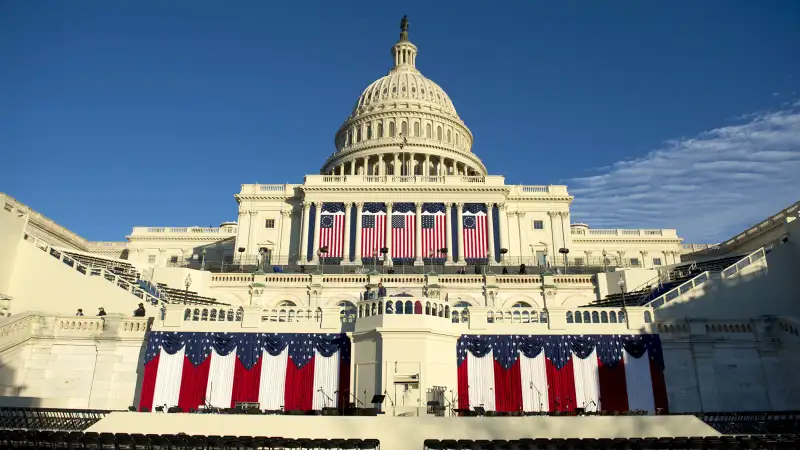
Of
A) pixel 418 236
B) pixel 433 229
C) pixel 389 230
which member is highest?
pixel 433 229

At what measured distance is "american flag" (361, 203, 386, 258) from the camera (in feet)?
233

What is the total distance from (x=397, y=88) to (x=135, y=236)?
174 ft

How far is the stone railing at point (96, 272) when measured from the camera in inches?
1599

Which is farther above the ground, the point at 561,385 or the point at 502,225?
the point at 502,225

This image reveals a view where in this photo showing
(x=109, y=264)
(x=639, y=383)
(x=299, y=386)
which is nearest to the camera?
(x=639, y=383)

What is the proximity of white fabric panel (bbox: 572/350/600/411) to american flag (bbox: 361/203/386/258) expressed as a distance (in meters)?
42.1

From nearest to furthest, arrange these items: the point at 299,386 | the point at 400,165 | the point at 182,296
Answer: the point at 299,386 → the point at 182,296 → the point at 400,165

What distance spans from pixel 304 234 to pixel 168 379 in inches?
1713

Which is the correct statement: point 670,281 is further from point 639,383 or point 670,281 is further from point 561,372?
point 561,372

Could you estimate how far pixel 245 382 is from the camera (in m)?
30.0

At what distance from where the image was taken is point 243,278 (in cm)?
5478

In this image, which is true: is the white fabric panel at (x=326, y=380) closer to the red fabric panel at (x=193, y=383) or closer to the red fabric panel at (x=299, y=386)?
the red fabric panel at (x=299, y=386)

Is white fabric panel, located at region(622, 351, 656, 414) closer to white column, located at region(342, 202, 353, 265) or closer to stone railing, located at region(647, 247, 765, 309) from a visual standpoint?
stone railing, located at region(647, 247, 765, 309)

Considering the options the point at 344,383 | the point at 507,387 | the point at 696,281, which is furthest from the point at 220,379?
the point at 696,281
